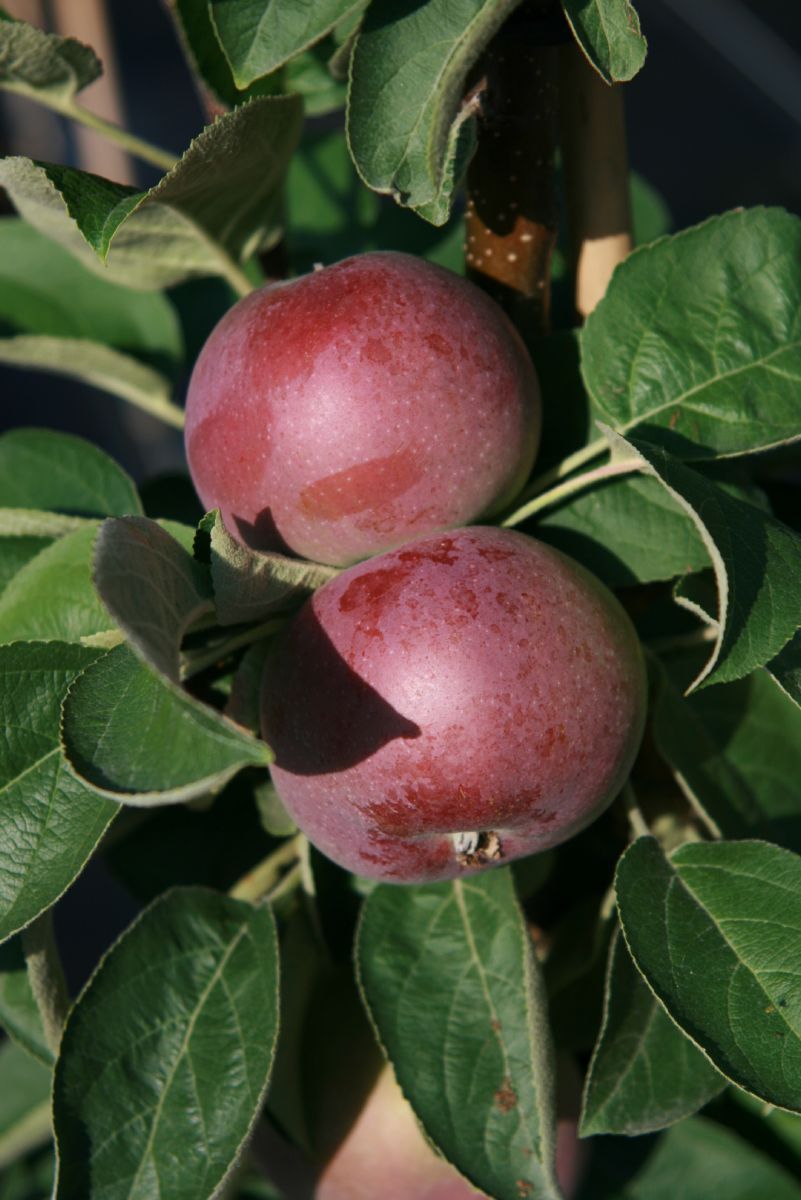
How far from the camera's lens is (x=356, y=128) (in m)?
0.48

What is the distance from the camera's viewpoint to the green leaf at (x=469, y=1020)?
543mm

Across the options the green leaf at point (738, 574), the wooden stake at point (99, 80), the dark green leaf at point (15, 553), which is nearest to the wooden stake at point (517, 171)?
the green leaf at point (738, 574)

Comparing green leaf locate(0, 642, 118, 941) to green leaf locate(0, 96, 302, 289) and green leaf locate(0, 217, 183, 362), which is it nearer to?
green leaf locate(0, 96, 302, 289)

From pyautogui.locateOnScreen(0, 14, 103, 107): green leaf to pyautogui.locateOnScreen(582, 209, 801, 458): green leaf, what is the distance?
0.27m

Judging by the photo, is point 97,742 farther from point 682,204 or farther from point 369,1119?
point 682,204

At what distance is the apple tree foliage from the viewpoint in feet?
1.49

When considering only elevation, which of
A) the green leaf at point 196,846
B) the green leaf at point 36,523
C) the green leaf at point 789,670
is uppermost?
the green leaf at point 36,523

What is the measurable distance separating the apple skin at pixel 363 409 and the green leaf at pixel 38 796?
0.10 metres

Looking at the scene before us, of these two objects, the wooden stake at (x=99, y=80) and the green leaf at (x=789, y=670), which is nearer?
the green leaf at (x=789, y=670)

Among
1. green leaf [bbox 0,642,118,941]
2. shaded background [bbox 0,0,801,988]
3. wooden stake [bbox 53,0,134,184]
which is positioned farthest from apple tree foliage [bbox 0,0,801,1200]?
shaded background [bbox 0,0,801,988]

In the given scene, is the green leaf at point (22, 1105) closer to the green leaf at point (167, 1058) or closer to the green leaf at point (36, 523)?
the green leaf at point (167, 1058)

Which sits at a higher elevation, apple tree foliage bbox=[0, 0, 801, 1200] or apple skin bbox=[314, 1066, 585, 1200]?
apple tree foliage bbox=[0, 0, 801, 1200]

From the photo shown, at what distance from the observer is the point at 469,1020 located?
22.5 inches

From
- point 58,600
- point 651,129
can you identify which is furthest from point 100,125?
point 651,129
